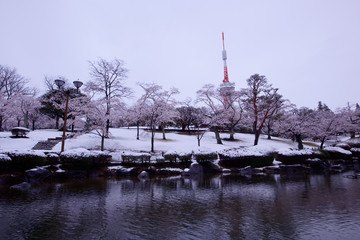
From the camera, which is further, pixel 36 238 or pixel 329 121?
pixel 329 121

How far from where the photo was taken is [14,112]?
37.4m

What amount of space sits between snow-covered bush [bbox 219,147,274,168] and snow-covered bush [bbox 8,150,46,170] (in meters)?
15.9

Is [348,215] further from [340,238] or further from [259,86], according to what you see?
[259,86]

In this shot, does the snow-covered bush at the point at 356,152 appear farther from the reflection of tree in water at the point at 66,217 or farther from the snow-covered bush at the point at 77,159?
the snow-covered bush at the point at 77,159

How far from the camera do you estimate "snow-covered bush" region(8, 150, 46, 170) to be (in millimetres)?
14523

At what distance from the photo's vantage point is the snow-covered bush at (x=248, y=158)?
62.8 feet

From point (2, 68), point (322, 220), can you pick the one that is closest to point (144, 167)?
point (322, 220)

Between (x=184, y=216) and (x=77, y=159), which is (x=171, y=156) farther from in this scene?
(x=184, y=216)

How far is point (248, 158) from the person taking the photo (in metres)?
19.2

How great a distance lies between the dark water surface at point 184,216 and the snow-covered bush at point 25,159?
6.57m

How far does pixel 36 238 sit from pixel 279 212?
22.0 ft

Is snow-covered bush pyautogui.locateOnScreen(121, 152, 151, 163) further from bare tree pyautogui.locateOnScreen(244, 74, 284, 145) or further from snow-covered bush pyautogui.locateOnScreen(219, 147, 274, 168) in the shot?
bare tree pyautogui.locateOnScreen(244, 74, 284, 145)

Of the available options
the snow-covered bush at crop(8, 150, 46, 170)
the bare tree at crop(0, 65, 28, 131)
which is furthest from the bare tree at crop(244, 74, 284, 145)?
the bare tree at crop(0, 65, 28, 131)

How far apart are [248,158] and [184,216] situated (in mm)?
14570
